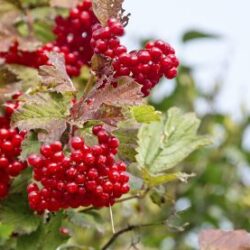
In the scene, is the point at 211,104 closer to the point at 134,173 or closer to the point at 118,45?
the point at 134,173

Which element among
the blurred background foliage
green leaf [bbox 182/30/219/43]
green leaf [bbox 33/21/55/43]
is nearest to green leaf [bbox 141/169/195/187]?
green leaf [bbox 33/21/55/43]

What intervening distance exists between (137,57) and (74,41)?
44cm

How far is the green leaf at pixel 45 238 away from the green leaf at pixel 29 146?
186 millimetres

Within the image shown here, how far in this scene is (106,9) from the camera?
1429mm

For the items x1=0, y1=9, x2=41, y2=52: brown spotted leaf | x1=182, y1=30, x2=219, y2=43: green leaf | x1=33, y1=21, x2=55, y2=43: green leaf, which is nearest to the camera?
x1=0, y1=9, x2=41, y2=52: brown spotted leaf

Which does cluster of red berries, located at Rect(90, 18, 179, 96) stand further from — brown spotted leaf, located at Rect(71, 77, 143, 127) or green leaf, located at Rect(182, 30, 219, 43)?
green leaf, located at Rect(182, 30, 219, 43)

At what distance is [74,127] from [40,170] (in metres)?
0.13

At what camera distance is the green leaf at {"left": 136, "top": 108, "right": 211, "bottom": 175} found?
1.82 m

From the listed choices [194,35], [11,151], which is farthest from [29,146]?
[194,35]

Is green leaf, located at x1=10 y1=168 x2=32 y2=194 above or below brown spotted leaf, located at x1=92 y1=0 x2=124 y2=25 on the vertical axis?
below

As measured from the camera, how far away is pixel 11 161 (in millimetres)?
1479

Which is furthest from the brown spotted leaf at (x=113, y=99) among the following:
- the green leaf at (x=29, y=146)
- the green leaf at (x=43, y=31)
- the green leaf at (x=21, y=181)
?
the green leaf at (x=43, y=31)

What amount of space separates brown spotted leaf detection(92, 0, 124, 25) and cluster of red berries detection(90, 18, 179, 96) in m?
0.03

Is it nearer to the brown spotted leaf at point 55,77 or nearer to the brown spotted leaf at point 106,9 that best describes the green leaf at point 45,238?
the brown spotted leaf at point 55,77
